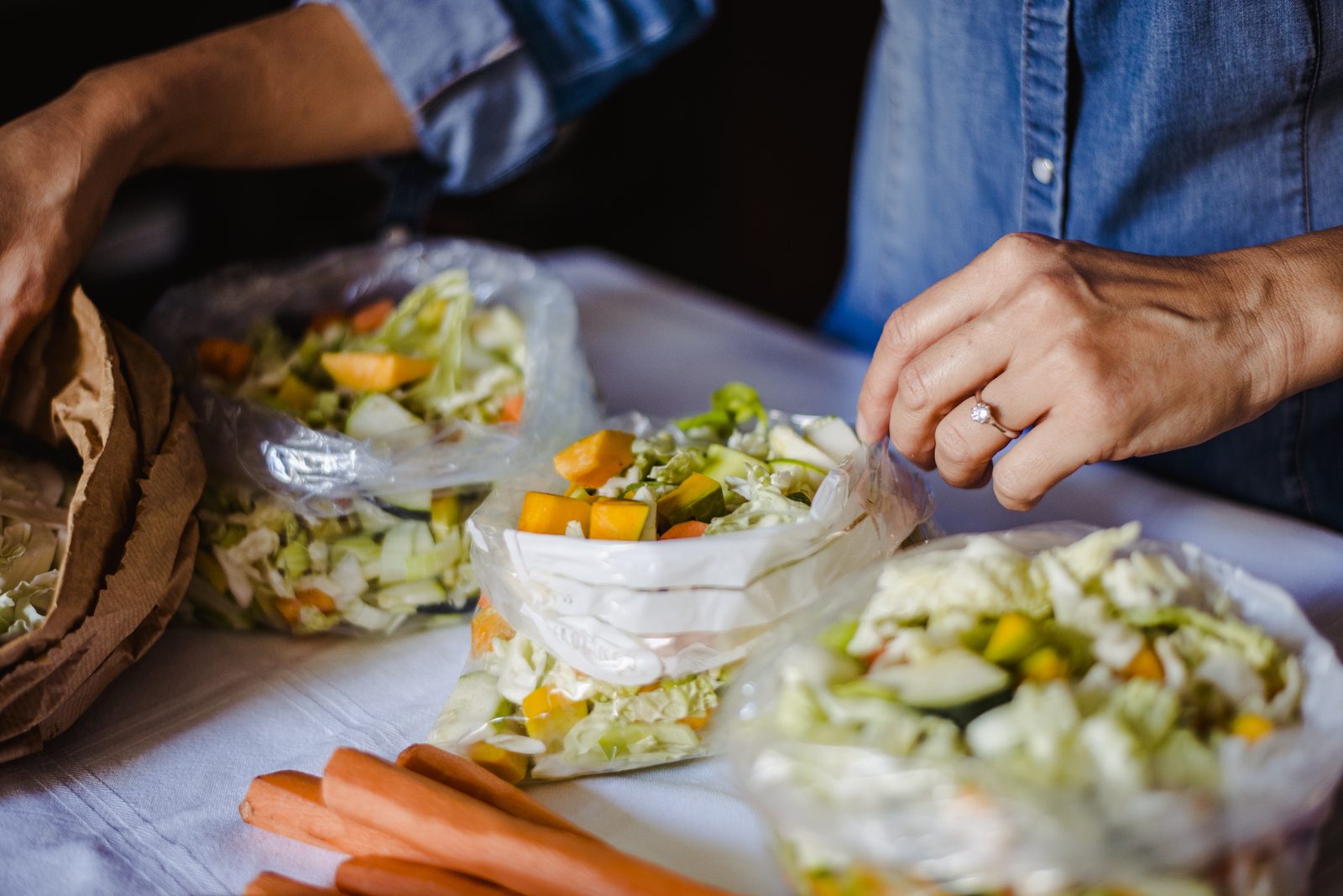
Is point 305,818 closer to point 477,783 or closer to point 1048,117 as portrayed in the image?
point 477,783

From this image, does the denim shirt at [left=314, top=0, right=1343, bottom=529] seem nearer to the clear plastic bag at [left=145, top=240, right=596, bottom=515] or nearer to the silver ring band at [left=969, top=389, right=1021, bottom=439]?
the clear plastic bag at [left=145, top=240, right=596, bottom=515]

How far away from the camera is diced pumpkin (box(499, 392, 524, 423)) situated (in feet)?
3.05

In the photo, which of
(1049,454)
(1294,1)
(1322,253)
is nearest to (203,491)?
(1049,454)

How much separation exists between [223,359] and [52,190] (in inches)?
8.0

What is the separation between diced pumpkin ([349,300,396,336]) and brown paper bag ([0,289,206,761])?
0.23 m

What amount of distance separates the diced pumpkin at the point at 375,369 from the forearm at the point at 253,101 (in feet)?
0.92

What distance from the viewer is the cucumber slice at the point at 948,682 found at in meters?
0.52

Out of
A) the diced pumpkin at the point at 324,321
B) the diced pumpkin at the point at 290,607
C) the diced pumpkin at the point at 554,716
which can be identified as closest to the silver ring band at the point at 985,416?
the diced pumpkin at the point at 554,716

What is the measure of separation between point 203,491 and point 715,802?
53 cm

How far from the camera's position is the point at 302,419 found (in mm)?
918

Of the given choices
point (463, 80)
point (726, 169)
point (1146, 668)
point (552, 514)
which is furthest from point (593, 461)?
point (726, 169)

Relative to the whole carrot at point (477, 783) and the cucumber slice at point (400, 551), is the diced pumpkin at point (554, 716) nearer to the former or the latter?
the whole carrot at point (477, 783)

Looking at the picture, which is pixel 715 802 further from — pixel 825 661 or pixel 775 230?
pixel 775 230

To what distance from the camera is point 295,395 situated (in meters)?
0.96
